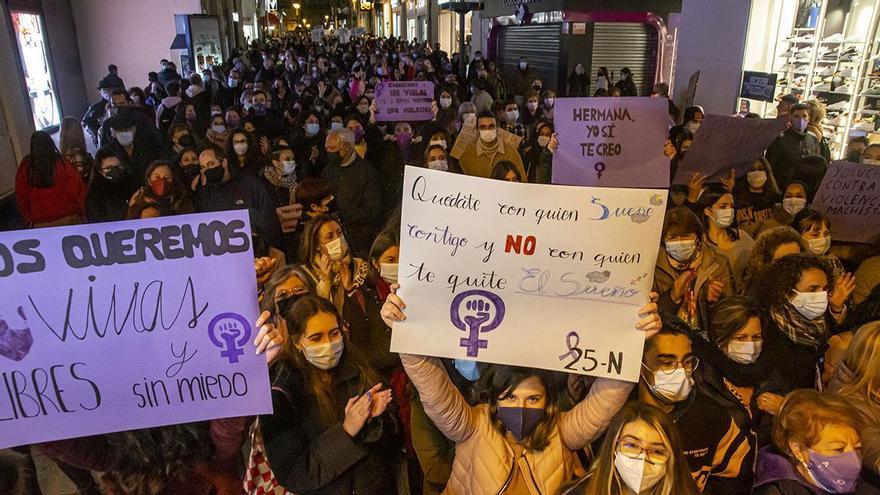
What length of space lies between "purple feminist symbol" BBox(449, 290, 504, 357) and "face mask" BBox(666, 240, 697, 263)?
167 centimetres

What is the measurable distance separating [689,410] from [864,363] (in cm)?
86

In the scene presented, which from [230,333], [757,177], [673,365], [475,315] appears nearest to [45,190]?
[230,333]

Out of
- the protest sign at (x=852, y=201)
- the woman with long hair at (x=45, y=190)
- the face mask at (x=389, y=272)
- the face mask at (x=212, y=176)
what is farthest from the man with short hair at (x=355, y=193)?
the protest sign at (x=852, y=201)

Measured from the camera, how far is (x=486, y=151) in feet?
20.0

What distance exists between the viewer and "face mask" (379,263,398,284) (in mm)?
3459

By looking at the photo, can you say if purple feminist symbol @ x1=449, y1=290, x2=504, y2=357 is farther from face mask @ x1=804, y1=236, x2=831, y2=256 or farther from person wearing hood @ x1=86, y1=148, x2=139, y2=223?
person wearing hood @ x1=86, y1=148, x2=139, y2=223

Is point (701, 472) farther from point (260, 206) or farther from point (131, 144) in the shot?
point (131, 144)

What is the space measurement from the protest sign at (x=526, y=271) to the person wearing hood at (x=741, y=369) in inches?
26.8

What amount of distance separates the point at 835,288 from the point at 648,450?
6.84 feet

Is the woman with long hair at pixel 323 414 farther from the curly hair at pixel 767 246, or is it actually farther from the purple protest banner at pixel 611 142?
the purple protest banner at pixel 611 142

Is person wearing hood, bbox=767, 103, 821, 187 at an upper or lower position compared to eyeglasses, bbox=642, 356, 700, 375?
upper

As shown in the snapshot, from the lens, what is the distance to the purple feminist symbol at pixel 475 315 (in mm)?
2312

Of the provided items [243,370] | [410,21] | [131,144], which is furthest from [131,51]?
[410,21]

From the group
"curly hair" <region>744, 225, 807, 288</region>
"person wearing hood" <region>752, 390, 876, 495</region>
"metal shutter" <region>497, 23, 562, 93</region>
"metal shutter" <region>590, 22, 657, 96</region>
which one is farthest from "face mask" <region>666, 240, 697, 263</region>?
"metal shutter" <region>497, 23, 562, 93</region>
